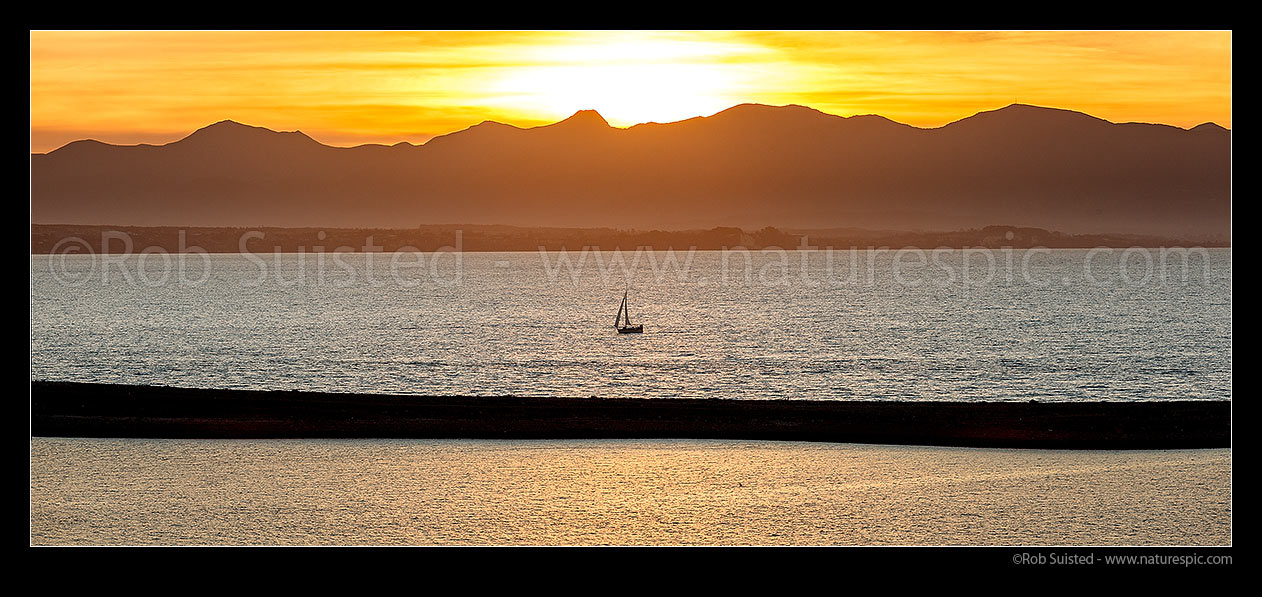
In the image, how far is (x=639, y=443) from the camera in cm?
2152

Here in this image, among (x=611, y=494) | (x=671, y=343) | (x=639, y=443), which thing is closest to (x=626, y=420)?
(x=639, y=443)

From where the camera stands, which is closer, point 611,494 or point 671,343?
point 611,494

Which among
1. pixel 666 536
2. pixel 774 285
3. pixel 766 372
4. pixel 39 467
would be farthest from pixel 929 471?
pixel 774 285

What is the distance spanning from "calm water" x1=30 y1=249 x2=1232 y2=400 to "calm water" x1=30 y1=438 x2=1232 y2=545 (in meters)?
19.9

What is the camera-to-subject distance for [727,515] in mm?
14977

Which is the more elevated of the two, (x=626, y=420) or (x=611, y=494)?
(x=626, y=420)

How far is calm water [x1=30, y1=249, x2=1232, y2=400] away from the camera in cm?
4488

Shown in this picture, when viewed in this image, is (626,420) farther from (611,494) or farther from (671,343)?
(671,343)

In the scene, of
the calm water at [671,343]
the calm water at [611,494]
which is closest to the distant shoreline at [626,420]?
the calm water at [611,494]

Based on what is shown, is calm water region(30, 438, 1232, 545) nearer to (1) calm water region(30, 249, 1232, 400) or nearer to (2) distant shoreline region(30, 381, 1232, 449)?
(2) distant shoreline region(30, 381, 1232, 449)

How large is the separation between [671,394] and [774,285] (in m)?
114

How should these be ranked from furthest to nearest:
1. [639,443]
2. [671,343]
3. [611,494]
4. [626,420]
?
[671,343] < [626,420] < [639,443] < [611,494]

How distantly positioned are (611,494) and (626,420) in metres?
7.51
